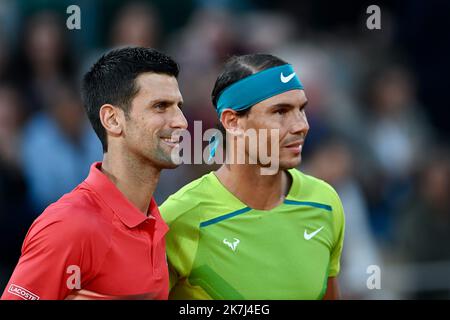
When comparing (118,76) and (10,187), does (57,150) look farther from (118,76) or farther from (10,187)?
(118,76)

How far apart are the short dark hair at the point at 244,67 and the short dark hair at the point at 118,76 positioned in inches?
15.5

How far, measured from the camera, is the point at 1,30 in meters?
8.99

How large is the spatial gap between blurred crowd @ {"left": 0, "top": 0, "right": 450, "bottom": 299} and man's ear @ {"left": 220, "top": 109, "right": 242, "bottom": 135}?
8.96 ft

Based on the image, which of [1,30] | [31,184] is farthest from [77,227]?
[1,30]

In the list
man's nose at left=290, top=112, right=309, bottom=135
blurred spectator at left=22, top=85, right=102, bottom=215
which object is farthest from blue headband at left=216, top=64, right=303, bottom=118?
blurred spectator at left=22, top=85, right=102, bottom=215

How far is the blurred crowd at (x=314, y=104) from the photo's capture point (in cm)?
823

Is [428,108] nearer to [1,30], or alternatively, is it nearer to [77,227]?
[1,30]

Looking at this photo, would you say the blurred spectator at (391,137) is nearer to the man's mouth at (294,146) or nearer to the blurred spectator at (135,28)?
the blurred spectator at (135,28)

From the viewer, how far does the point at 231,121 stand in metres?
5.08

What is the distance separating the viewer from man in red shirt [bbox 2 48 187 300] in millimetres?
4148

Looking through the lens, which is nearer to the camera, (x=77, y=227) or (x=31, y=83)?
(x=77, y=227)

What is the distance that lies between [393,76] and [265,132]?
5882 millimetres

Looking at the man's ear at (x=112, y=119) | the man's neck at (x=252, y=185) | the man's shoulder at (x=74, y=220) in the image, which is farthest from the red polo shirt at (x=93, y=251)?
the man's neck at (x=252, y=185)
